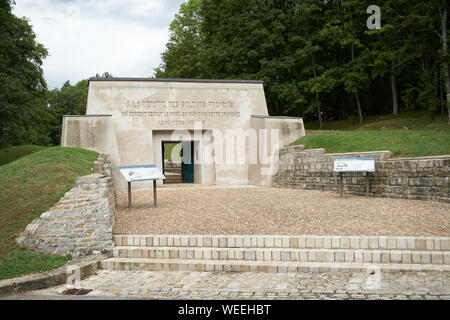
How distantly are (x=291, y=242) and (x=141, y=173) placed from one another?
428 cm

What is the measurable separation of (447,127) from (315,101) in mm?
9507

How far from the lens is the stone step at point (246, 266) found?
554cm

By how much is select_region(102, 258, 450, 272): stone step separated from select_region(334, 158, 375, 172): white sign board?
396 cm

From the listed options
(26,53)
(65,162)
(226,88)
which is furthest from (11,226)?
(26,53)

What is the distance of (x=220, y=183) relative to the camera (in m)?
15.5

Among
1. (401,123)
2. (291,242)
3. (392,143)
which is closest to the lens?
(291,242)

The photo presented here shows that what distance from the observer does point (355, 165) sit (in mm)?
9438

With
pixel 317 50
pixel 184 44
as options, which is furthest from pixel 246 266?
pixel 184 44

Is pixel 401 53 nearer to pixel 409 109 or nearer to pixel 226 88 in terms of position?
pixel 409 109

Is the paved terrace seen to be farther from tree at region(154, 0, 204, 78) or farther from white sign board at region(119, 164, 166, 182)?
tree at region(154, 0, 204, 78)

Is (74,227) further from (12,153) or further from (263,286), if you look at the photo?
(12,153)

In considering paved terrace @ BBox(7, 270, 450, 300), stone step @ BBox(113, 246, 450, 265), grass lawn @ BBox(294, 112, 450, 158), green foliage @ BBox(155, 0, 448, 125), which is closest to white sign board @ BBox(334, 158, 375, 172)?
grass lawn @ BBox(294, 112, 450, 158)

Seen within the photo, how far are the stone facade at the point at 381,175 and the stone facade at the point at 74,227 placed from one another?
21.7 ft

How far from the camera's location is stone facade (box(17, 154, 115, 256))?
21.3 feet
